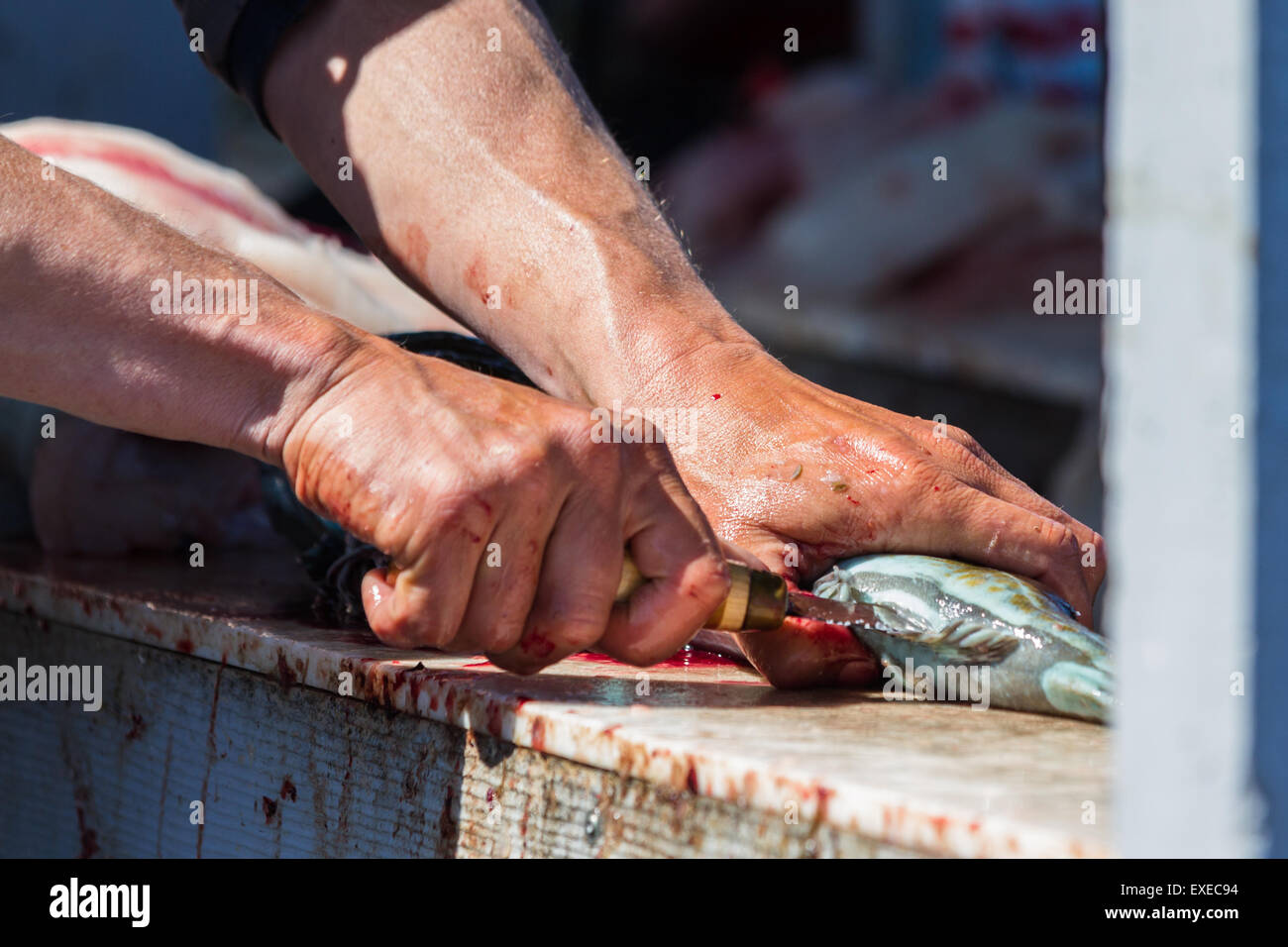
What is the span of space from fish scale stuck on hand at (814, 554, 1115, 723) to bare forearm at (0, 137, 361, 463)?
65 centimetres

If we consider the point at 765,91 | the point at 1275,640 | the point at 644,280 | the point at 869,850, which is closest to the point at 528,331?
the point at 644,280

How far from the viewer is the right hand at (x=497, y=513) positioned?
4.46 feet

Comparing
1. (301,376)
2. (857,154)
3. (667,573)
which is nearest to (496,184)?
(301,376)

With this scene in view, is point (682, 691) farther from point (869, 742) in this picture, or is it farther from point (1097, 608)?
point (1097, 608)

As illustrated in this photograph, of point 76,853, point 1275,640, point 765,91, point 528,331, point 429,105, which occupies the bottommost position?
point 76,853

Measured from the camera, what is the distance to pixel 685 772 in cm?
126

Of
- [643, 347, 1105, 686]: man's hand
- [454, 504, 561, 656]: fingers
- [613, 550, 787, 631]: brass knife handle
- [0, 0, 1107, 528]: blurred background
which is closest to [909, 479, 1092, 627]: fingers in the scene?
[643, 347, 1105, 686]: man's hand

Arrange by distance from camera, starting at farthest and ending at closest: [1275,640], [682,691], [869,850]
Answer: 1. [682,691]
2. [869,850]
3. [1275,640]

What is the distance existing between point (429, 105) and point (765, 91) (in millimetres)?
5931

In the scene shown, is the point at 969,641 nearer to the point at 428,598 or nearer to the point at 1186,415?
the point at 428,598

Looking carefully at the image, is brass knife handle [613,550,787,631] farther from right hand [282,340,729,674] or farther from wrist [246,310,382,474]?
wrist [246,310,382,474]

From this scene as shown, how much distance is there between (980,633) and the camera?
4.99 ft

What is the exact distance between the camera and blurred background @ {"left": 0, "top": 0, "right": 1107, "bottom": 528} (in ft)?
14.8

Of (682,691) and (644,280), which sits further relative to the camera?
(644,280)
